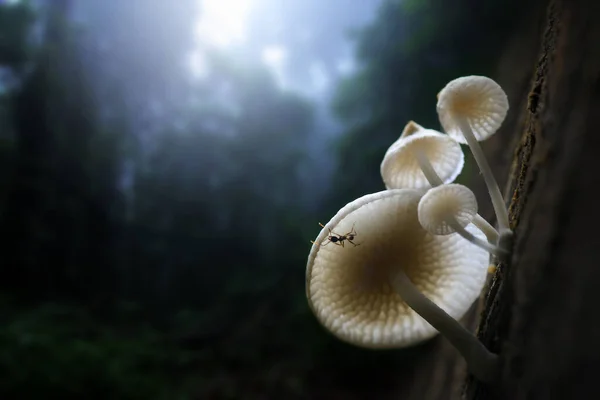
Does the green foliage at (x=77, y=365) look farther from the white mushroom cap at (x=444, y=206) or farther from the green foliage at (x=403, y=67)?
the white mushroom cap at (x=444, y=206)

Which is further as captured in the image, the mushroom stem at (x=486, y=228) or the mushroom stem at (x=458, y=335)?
the mushroom stem at (x=486, y=228)

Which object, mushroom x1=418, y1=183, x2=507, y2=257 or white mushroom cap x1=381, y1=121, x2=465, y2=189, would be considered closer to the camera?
mushroom x1=418, y1=183, x2=507, y2=257

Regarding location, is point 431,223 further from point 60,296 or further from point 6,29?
point 6,29

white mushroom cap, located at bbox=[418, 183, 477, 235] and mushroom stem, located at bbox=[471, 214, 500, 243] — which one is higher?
white mushroom cap, located at bbox=[418, 183, 477, 235]

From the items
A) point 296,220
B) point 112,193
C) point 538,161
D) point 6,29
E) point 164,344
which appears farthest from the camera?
point 112,193

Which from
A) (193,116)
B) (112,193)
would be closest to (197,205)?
(112,193)

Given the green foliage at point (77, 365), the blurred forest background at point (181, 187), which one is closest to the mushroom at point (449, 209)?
the blurred forest background at point (181, 187)

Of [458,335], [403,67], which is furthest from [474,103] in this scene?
[403,67]

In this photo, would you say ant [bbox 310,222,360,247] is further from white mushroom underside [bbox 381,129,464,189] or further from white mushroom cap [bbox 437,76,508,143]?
white mushroom cap [bbox 437,76,508,143]

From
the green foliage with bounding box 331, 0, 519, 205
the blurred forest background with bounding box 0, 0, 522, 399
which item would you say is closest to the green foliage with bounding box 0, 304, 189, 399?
the blurred forest background with bounding box 0, 0, 522, 399
